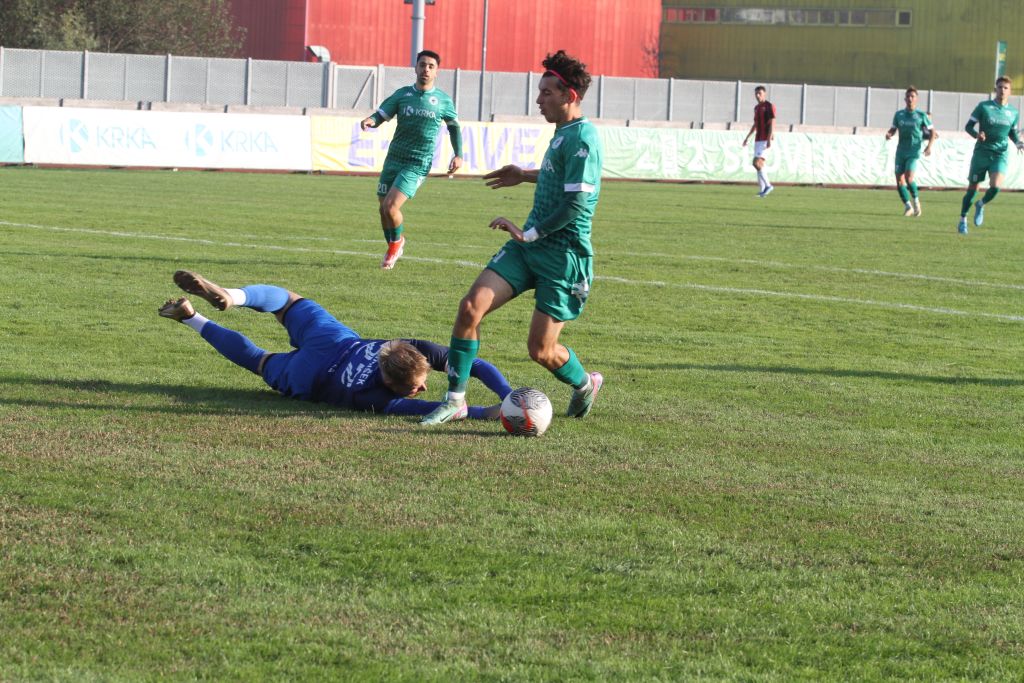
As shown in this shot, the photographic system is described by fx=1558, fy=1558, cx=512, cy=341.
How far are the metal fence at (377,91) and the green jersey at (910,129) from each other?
719 inches

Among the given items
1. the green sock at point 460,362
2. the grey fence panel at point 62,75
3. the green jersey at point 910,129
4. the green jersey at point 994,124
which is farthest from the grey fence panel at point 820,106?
the green sock at point 460,362

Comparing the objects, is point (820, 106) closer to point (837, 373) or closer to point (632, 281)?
point (632, 281)

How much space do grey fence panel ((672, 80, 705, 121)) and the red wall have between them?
14981 millimetres

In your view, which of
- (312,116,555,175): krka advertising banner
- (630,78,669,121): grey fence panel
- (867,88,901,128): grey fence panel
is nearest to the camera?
(312,116,555,175): krka advertising banner

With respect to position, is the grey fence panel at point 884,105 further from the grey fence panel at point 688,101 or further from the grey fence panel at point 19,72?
the grey fence panel at point 19,72

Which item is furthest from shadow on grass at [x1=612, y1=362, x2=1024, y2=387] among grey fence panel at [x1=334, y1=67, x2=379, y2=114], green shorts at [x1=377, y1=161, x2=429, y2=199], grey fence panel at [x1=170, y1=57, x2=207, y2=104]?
grey fence panel at [x1=334, y1=67, x2=379, y2=114]

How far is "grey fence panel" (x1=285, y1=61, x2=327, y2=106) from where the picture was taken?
45.0 meters

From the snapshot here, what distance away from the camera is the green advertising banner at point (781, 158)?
133 feet

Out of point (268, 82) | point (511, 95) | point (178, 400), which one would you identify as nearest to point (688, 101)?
point (511, 95)

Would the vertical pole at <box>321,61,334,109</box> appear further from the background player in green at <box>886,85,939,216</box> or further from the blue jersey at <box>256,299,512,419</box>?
the blue jersey at <box>256,299,512,419</box>

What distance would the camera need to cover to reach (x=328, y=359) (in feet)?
25.3

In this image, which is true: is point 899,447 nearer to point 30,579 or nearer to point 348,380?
point 348,380

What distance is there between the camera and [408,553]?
5.04 metres

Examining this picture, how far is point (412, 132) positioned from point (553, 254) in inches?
306
